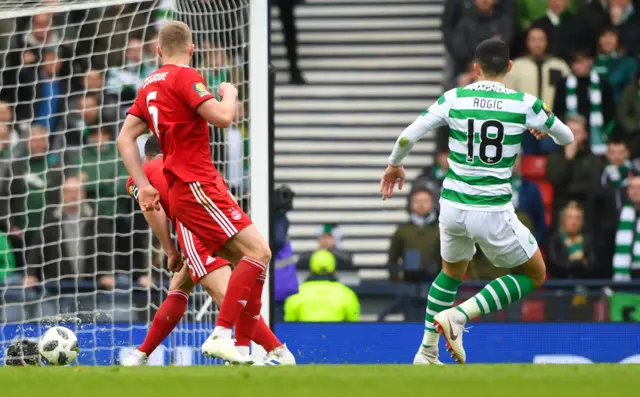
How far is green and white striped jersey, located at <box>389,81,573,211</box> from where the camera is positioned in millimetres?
7027

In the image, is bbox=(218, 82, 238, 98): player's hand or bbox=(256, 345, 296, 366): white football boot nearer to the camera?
bbox=(218, 82, 238, 98): player's hand

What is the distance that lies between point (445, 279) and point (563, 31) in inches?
245

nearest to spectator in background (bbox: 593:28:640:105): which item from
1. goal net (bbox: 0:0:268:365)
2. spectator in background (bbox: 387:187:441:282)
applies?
spectator in background (bbox: 387:187:441:282)

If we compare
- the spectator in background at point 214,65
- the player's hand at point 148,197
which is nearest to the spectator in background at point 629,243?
the spectator in background at point 214,65

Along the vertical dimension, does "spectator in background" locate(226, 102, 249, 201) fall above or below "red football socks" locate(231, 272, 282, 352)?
above

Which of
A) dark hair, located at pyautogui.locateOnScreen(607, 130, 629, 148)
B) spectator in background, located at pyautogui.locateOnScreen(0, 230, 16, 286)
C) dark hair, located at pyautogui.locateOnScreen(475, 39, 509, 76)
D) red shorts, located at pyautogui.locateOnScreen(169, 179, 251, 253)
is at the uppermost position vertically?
dark hair, located at pyautogui.locateOnScreen(475, 39, 509, 76)

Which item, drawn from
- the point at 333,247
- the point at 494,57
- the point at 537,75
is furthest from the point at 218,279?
the point at 537,75

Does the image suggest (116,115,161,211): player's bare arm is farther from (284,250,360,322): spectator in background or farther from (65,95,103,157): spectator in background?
(284,250,360,322): spectator in background

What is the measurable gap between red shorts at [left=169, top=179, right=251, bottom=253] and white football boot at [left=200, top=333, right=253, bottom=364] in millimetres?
539

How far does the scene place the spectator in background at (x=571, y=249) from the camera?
457 inches

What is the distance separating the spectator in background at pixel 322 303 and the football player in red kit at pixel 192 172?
3.57 m

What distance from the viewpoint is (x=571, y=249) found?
1170cm

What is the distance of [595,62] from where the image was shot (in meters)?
13.0

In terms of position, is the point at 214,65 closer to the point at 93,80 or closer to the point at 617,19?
the point at 93,80
